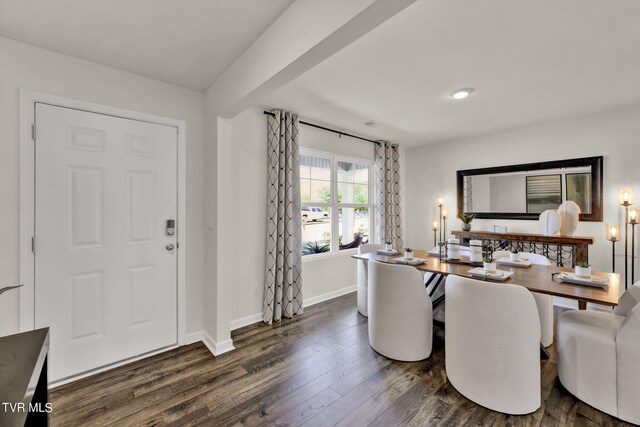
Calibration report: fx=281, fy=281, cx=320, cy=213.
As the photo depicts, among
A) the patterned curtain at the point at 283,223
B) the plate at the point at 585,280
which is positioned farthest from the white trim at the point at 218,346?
the plate at the point at 585,280

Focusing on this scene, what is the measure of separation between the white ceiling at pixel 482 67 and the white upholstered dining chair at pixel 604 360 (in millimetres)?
1738

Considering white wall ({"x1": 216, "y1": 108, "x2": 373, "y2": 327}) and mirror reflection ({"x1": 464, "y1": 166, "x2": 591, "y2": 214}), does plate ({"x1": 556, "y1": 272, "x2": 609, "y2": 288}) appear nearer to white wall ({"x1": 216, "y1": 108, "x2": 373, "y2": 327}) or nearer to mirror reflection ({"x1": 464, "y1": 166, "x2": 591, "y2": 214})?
mirror reflection ({"x1": 464, "y1": 166, "x2": 591, "y2": 214})

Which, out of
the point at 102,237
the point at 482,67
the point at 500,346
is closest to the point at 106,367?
the point at 102,237

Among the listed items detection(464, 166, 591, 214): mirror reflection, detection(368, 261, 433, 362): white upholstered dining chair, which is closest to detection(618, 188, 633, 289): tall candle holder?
detection(464, 166, 591, 214): mirror reflection

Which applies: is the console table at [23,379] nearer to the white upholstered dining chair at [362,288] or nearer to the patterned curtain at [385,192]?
the white upholstered dining chair at [362,288]

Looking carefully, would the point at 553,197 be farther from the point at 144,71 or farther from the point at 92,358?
the point at 92,358

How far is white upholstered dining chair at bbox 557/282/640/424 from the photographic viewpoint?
5.38 feet

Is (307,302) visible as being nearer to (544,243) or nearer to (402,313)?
(402,313)

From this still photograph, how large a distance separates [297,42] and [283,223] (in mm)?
2005

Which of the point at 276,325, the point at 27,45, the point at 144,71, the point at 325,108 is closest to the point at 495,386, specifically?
the point at 276,325

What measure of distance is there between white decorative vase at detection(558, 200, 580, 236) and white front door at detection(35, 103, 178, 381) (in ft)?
14.2

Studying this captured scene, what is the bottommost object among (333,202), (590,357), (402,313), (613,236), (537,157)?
(590,357)

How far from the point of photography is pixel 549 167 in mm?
3664

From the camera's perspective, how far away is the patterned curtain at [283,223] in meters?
3.15
